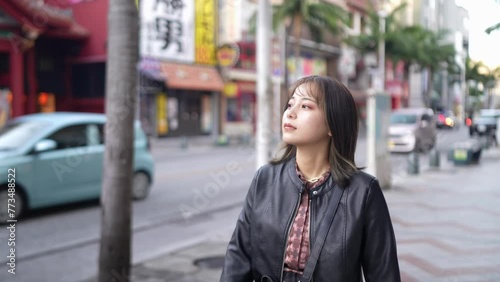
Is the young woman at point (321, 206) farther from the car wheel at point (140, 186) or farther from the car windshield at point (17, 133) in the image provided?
the car wheel at point (140, 186)

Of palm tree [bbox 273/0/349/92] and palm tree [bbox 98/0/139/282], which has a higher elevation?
palm tree [bbox 273/0/349/92]

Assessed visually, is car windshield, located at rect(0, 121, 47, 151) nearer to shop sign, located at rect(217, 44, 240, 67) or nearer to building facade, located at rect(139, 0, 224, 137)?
building facade, located at rect(139, 0, 224, 137)

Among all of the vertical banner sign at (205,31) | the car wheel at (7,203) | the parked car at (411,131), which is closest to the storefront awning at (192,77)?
the vertical banner sign at (205,31)

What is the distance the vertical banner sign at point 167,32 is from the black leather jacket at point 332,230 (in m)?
19.4

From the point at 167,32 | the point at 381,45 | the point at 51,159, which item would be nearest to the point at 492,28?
the point at 51,159

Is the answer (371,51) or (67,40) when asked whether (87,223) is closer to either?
(67,40)

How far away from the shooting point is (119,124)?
411 cm

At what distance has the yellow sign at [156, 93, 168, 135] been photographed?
28641 millimetres

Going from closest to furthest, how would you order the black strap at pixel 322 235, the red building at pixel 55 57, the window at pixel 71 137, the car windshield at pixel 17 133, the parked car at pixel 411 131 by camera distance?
the black strap at pixel 322 235
the car windshield at pixel 17 133
the window at pixel 71 137
the parked car at pixel 411 131
the red building at pixel 55 57

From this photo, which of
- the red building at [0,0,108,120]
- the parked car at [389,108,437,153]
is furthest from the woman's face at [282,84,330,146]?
the red building at [0,0,108,120]

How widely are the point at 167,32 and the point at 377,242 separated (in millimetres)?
23702

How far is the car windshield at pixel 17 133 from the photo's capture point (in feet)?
26.4

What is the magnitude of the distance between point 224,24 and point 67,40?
30.4 ft

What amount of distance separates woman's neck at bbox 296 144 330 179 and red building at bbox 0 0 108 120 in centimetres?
2109
